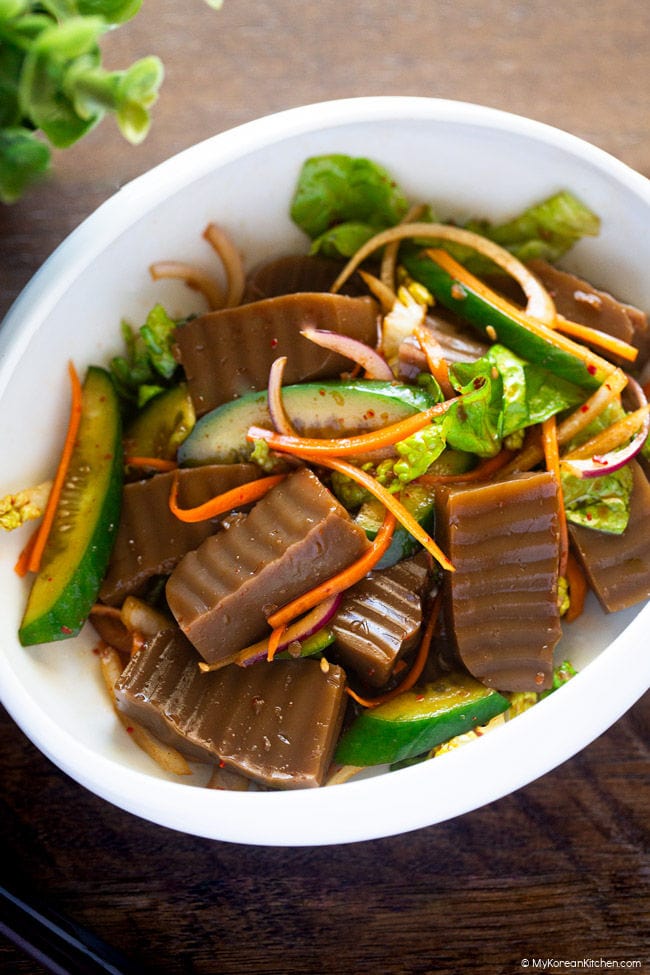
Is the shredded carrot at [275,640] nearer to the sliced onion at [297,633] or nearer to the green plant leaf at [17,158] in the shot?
the sliced onion at [297,633]

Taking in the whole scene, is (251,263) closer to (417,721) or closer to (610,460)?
(610,460)

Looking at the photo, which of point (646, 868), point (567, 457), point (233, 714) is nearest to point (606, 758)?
point (646, 868)

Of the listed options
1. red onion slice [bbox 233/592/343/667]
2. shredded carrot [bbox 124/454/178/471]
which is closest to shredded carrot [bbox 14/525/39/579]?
shredded carrot [bbox 124/454/178/471]

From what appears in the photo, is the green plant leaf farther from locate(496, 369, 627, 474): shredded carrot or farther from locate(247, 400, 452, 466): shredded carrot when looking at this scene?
locate(496, 369, 627, 474): shredded carrot

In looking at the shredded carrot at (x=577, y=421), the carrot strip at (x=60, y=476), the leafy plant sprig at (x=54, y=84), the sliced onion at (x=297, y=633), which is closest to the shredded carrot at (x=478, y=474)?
the shredded carrot at (x=577, y=421)

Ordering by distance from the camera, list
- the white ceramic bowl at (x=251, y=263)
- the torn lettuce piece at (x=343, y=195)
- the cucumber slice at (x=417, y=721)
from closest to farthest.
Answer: the white ceramic bowl at (x=251, y=263) < the cucumber slice at (x=417, y=721) < the torn lettuce piece at (x=343, y=195)

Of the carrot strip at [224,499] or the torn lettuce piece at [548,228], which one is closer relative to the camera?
the carrot strip at [224,499]
